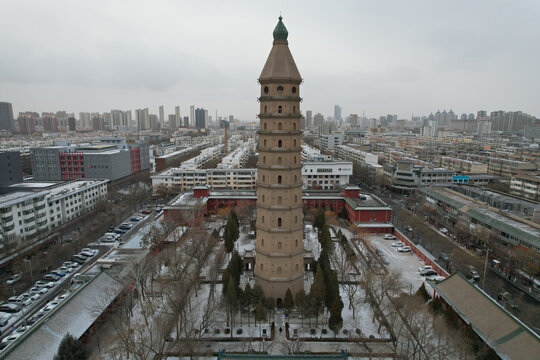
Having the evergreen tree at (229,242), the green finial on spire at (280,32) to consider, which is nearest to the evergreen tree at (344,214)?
the evergreen tree at (229,242)

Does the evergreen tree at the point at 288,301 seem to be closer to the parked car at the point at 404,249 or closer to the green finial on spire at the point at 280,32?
the green finial on spire at the point at 280,32

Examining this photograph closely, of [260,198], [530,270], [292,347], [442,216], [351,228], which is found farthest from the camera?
[442,216]

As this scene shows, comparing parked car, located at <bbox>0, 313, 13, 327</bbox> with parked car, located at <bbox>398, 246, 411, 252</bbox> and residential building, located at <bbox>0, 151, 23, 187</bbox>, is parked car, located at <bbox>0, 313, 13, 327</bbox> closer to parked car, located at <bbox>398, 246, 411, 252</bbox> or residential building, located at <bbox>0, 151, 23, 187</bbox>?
parked car, located at <bbox>398, 246, 411, 252</bbox>

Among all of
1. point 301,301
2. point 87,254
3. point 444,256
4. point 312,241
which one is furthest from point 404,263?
point 87,254

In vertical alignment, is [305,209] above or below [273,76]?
below

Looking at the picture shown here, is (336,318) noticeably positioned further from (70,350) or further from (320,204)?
(320,204)

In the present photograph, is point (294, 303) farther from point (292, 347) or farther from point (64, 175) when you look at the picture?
point (64, 175)

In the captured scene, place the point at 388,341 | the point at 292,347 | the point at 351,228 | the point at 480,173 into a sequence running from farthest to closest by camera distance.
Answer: the point at 480,173 → the point at 351,228 → the point at 388,341 → the point at 292,347

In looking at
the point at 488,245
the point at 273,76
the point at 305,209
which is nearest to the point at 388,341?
the point at 273,76
